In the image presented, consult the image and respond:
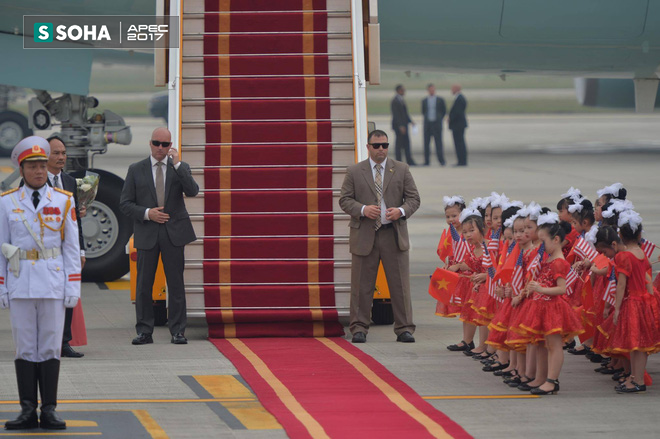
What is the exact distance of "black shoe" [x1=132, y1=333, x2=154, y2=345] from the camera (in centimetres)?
995

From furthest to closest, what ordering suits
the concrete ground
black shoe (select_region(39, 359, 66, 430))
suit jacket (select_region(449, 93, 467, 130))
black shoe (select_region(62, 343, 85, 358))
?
1. suit jacket (select_region(449, 93, 467, 130))
2. black shoe (select_region(62, 343, 85, 358))
3. the concrete ground
4. black shoe (select_region(39, 359, 66, 430))

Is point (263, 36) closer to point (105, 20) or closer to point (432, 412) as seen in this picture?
point (105, 20)

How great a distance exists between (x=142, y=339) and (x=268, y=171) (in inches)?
86.5

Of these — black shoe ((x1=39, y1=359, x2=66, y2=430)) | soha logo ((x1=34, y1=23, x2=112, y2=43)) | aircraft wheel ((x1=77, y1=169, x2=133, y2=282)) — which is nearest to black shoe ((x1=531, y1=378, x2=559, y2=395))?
black shoe ((x1=39, y1=359, x2=66, y2=430))

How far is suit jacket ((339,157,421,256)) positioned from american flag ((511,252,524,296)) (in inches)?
75.5

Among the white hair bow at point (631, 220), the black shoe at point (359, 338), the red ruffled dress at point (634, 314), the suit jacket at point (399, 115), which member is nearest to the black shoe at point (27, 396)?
the black shoe at point (359, 338)

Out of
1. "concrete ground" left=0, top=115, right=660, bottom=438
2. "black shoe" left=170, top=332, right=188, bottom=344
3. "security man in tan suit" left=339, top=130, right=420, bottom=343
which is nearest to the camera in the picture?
"concrete ground" left=0, top=115, right=660, bottom=438

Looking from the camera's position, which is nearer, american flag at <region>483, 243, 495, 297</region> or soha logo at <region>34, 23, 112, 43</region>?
american flag at <region>483, 243, 495, 297</region>

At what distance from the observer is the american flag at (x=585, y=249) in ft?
29.7

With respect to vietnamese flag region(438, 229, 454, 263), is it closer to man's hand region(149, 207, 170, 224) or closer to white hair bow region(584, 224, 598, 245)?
white hair bow region(584, 224, 598, 245)

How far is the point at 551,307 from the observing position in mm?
8008

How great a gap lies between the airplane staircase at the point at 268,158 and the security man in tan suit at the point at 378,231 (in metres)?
0.36

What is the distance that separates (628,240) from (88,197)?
15.4 feet

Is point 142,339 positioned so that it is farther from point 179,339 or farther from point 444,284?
point 444,284
